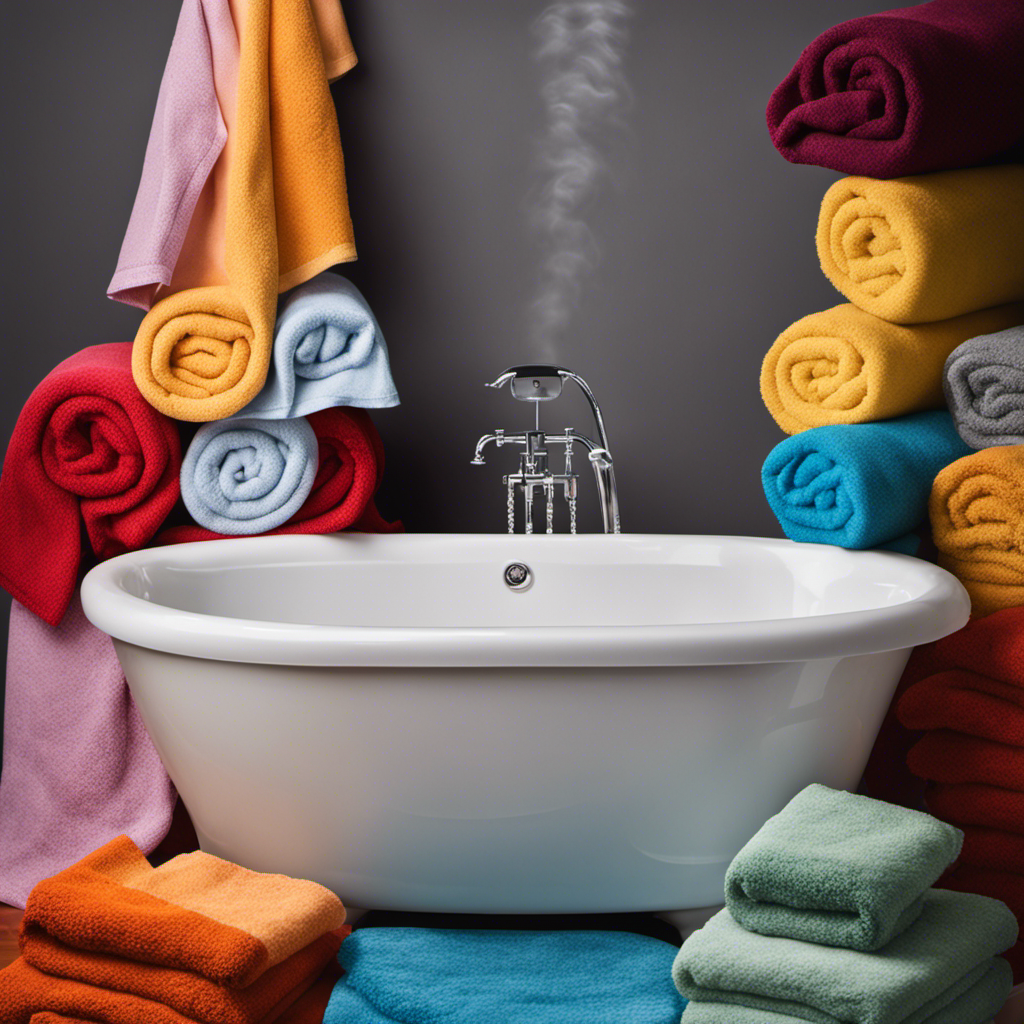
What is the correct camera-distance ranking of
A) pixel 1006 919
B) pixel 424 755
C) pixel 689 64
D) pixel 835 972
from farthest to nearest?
pixel 689 64 < pixel 424 755 < pixel 1006 919 < pixel 835 972

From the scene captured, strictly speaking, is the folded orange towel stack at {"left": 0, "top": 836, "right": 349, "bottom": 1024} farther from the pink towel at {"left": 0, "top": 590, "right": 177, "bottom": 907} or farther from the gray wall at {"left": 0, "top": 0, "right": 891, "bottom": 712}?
the gray wall at {"left": 0, "top": 0, "right": 891, "bottom": 712}

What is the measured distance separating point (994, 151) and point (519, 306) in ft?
2.96

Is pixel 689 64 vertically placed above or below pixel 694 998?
above

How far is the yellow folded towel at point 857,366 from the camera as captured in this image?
157 centimetres

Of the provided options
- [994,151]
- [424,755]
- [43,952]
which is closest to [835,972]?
[424,755]

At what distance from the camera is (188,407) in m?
1.71

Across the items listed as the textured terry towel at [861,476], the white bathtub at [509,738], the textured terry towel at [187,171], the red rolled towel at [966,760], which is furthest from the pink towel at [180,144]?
the red rolled towel at [966,760]

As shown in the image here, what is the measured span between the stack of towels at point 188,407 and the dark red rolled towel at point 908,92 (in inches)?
29.2

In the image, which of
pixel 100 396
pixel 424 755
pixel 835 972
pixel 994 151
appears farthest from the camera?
pixel 100 396

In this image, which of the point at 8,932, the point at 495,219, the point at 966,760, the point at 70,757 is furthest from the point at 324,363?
the point at 966,760

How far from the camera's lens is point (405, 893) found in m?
1.33

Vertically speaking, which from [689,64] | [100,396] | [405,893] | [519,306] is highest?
[689,64]

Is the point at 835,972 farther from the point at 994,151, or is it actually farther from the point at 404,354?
the point at 404,354

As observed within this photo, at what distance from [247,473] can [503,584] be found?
474 mm
